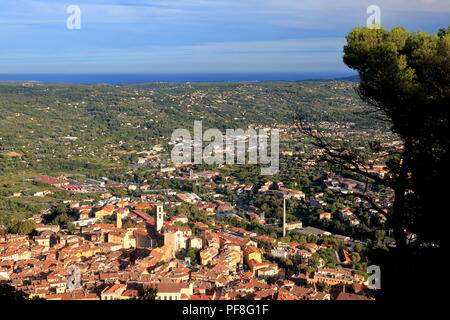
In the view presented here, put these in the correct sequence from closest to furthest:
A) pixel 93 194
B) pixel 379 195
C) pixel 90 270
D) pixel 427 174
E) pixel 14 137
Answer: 1. pixel 427 174
2. pixel 90 270
3. pixel 379 195
4. pixel 93 194
5. pixel 14 137

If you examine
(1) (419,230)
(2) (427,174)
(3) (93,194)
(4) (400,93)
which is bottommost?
(3) (93,194)

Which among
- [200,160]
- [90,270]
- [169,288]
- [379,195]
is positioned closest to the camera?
[169,288]

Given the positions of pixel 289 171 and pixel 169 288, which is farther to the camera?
pixel 289 171

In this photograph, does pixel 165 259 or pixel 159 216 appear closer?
pixel 165 259

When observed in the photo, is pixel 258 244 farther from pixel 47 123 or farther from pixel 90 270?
→ pixel 47 123

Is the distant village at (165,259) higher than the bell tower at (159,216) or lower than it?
lower

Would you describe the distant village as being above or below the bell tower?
below

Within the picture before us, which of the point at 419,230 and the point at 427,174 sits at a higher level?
the point at 427,174

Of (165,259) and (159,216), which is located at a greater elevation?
(159,216)

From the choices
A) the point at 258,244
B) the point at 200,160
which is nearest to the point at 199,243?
the point at 258,244

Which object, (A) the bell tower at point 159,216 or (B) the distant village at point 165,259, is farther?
(A) the bell tower at point 159,216

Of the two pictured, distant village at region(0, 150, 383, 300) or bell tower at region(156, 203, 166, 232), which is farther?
bell tower at region(156, 203, 166, 232)
